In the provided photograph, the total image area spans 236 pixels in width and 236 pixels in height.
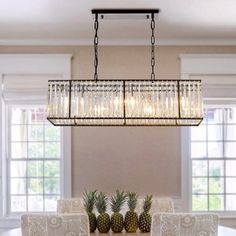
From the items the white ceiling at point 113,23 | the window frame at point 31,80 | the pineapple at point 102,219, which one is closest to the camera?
the pineapple at point 102,219

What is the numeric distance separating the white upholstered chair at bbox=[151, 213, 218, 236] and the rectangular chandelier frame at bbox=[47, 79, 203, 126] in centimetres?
102

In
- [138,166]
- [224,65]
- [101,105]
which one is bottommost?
[138,166]

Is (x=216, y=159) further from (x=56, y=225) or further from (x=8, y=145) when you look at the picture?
(x=56, y=225)

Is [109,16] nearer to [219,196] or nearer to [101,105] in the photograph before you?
[101,105]

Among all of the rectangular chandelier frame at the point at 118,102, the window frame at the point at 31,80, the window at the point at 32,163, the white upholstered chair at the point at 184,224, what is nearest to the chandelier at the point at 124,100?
the rectangular chandelier frame at the point at 118,102

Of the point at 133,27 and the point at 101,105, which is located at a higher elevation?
the point at 133,27

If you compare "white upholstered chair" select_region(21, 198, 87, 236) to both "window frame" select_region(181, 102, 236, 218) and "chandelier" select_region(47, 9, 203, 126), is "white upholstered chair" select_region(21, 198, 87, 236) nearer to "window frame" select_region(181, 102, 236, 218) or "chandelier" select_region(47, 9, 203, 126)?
"chandelier" select_region(47, 9, 203, 126)

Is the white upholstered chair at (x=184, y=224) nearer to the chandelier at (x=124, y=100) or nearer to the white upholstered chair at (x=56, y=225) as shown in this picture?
the white upholstered chair at (x=56, y=225)

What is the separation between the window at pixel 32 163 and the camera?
5.71 meters

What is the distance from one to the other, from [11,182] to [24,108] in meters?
0.87

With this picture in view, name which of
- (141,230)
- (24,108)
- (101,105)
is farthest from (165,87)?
(24,108)

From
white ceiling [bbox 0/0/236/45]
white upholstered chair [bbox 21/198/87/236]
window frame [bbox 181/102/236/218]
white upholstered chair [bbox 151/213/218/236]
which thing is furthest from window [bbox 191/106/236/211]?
white upholstered chair [bbox 21/198/87/236]

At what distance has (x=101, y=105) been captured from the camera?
4.09m

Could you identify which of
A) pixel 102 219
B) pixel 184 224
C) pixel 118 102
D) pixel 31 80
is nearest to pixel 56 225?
pixel 102 219
